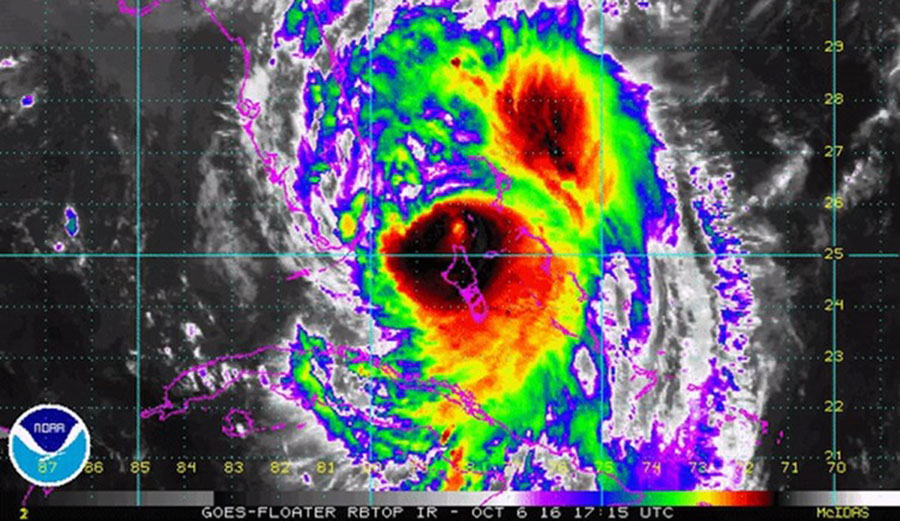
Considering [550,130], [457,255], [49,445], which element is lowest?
[49,445]

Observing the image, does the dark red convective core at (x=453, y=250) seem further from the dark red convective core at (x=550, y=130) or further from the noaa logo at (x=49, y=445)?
the noaa logo at (x=49, y=445)

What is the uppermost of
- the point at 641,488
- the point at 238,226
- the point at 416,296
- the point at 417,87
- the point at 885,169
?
the point at 417,87

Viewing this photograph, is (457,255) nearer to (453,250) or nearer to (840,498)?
(453,250)

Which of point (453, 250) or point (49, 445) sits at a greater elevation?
point (453, 250)

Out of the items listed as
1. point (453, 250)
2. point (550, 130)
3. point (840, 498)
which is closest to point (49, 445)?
point (453, 250)

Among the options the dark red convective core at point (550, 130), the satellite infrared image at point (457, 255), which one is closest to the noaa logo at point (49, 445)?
the satellite infrared image at point (457, 255)

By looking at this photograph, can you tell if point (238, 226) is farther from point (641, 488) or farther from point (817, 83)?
point (817, 83)

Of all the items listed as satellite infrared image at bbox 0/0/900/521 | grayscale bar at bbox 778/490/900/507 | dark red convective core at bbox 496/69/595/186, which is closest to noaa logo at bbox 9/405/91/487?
satellite infrared image at bbox 0/0/900/521

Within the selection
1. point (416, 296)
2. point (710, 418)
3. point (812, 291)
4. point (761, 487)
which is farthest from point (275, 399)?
point (812, 291)
